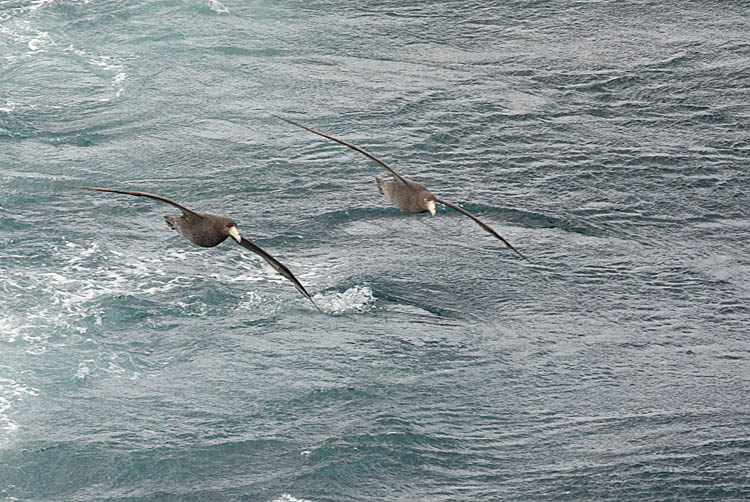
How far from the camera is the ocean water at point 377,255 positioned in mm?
40406

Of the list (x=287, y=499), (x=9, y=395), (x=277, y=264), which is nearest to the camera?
(x=277, y=264)

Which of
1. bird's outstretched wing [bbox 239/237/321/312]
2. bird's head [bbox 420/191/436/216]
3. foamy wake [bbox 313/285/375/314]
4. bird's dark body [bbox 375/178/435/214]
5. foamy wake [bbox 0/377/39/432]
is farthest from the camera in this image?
foamy wake [bbox 313/285/375/314]

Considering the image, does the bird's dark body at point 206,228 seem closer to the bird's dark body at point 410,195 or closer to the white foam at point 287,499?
the bird's dark body at point 410,195

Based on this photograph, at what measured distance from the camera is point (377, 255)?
46.6 m

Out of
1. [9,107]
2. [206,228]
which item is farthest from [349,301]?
[206,228]

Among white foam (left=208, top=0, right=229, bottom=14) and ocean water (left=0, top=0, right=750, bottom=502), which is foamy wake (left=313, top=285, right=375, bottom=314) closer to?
ocean water (left=0, top=0, right=750, bottom=502)

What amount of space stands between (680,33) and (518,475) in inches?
927

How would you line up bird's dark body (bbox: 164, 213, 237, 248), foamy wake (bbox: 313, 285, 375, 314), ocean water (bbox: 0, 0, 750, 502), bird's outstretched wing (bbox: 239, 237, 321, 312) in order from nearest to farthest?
bird's dark body (bbox: 164, 213, 237, 248)
bird's outstretched wing (bbox: 239, 237, 321, 312)
ocean water (bbox: 0, 0, 750, 502)
foamy wake (bbox: 313, 285, 375, 314)

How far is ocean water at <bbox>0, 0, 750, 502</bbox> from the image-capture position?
4041 cm

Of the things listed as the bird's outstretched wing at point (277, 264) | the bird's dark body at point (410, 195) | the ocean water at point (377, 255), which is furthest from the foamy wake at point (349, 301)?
the bird's outstretched wing at point (277, 264)

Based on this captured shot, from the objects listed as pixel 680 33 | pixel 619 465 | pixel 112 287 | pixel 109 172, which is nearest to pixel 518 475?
pixel 619 465

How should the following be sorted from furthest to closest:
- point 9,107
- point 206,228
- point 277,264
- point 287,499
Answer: point 9,107 → point 287,499 → point 277,264 → point 206,228

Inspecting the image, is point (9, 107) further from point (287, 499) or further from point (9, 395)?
point (287, 499)

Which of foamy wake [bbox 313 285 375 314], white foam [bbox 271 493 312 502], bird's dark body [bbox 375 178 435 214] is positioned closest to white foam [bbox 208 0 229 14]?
foamy wake [bbox 313 285 375 314]
